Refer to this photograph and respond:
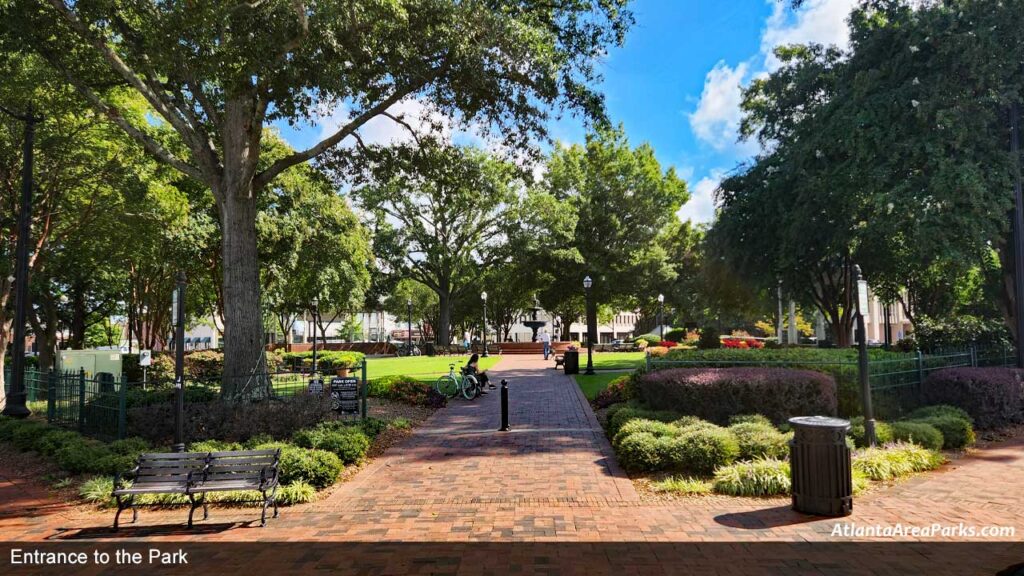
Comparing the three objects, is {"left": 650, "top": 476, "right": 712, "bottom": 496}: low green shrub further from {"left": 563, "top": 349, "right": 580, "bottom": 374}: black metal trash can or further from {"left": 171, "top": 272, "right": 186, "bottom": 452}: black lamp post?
{"left": 563, "top": 349, "right": 580, "bottom": 374}: black metal trash can

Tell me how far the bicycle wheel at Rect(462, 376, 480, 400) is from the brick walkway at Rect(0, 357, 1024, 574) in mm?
6353

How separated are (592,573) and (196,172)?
11.5 m

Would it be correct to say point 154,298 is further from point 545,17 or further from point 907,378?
point 907,378

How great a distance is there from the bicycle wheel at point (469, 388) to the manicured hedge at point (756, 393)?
6572 mm

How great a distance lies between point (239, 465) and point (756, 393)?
7.70m

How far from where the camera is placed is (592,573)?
14.9 feet

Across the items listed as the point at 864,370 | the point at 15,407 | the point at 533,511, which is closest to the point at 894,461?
the point at 864,370

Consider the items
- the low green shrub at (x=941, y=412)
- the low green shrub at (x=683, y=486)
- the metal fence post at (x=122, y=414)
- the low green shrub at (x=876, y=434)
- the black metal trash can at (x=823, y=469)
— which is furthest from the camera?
the low green shrub at (x=941, y=412)

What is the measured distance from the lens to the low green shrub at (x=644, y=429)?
8531 millimetres

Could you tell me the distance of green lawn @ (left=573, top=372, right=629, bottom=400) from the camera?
1622cm

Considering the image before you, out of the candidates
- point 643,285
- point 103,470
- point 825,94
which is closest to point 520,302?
point 643,285

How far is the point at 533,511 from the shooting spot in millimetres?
6207

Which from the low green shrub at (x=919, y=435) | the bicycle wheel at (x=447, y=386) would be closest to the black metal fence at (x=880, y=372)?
the low green shrub at (x=919, y=435)

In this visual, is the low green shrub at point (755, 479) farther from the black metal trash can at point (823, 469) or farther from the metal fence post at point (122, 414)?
the metal fence post at point (122, 414)
